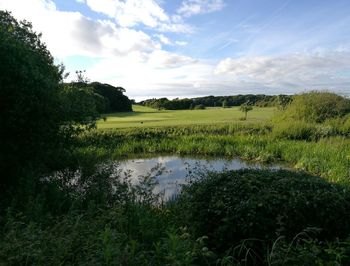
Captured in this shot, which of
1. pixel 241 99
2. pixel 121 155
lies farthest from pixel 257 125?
pixel 241 99

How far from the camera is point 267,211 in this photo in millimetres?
4359

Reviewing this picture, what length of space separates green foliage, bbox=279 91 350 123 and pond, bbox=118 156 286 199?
800 cm

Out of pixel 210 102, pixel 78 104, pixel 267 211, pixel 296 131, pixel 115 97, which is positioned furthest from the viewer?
pixel 210 102

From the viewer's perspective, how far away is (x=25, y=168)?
24.1 ft

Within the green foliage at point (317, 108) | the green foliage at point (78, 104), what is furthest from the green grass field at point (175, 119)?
the green foliage at point (78, 104)

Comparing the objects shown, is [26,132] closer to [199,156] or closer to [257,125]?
[199,156]

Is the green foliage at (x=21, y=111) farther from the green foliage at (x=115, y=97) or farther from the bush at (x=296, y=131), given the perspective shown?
the green foliage at (x=115, y=97)

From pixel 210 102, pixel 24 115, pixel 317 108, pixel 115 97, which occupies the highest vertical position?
pixel 24 115

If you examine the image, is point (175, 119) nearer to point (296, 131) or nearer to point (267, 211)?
point (296, 131)

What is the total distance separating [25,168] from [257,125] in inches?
670

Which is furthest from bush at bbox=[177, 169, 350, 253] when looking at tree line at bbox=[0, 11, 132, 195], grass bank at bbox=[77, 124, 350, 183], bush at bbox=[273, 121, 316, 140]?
bush at bbox=[273, 121, 316, 140]

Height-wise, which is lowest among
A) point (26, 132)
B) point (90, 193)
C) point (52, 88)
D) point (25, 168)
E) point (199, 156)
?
point (199, 156)

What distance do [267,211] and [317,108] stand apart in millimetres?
19083

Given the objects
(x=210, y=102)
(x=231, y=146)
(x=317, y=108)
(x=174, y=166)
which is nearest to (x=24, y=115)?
(x=174, y=166)
